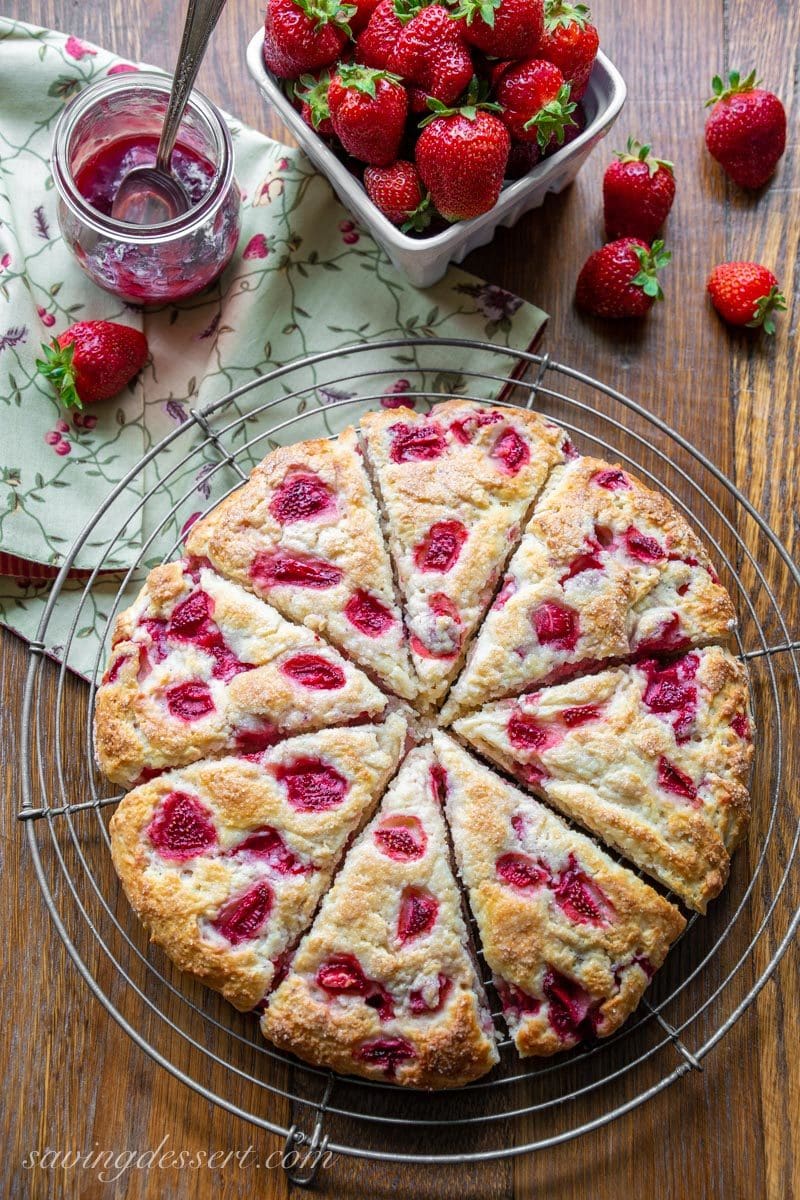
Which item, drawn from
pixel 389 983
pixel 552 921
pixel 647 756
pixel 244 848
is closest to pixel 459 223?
pixel 647 756

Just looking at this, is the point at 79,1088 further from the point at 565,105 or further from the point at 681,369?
the point at 565,105

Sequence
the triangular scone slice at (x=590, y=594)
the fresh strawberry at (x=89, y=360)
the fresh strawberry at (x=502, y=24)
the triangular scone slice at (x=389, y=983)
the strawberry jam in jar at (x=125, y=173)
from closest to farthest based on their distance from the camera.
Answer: the triangular scone slice at (x=389, y=983)
the fresh strawberry at (x=502, y=24)
the triangular scone slice at (x=590, y=594)
the strawberry jam in jar at (x=125, y=173)
the fresh strawberry at (x=89, y=360)

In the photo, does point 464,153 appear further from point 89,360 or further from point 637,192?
point 89,360

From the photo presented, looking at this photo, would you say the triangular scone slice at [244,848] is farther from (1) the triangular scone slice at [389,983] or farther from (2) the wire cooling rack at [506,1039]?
(2) the wire cooling rack at [506,1039]

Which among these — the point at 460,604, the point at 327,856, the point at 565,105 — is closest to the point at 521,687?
the point at 460,604

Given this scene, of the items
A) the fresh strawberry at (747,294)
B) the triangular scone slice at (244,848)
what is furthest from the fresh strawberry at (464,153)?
the triangular scone slice at (244,848)

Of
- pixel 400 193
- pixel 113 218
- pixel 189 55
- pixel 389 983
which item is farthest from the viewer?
pixel 113 218

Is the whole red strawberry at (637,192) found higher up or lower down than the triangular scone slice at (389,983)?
higher up
